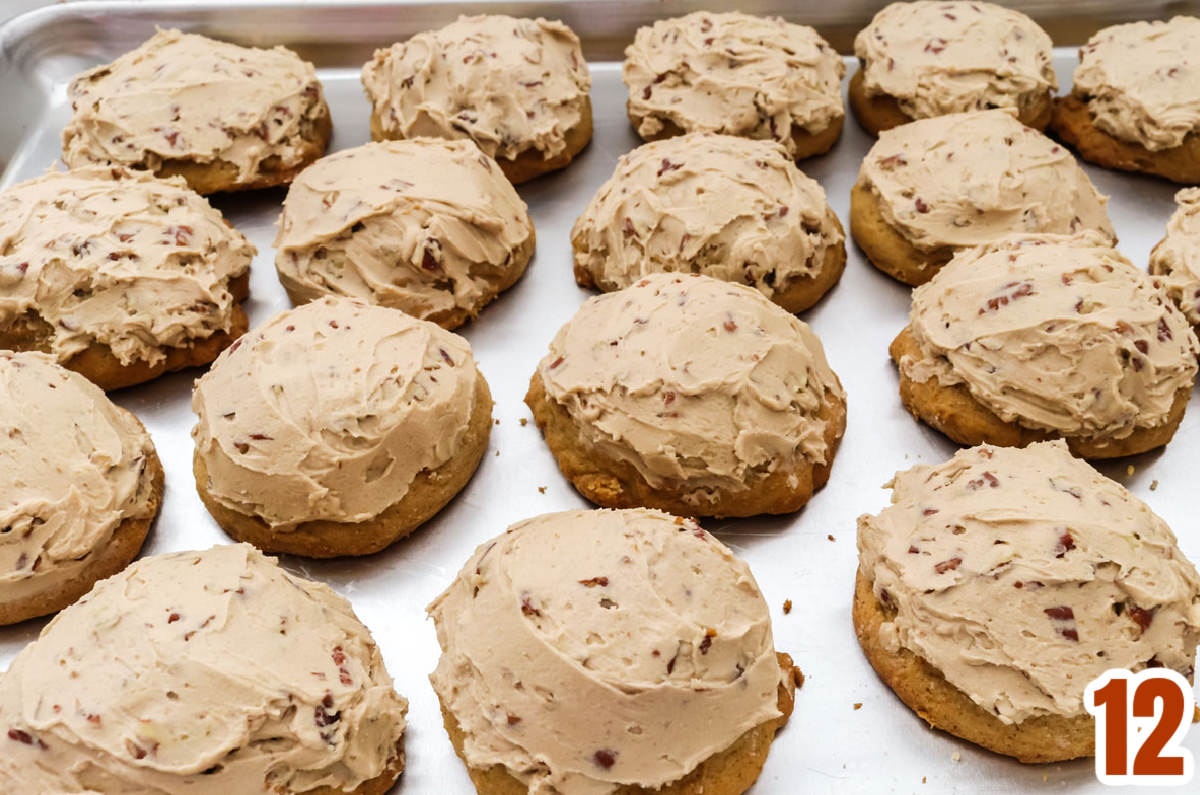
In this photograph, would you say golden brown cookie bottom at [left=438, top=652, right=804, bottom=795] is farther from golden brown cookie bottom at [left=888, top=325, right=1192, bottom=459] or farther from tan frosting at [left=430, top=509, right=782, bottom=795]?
golden brown cookie bottom at [left=888, top=325, right=1192, bottom=459]

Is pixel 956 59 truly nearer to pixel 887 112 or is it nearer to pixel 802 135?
pixel 887 112

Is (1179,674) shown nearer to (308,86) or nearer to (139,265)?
(139,265)

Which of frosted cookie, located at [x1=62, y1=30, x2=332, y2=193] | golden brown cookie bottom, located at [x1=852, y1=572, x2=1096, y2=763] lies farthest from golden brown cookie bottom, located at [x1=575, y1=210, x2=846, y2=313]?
frosted cookie, located at [x1=62, y1=30, x2=332, y2=193]

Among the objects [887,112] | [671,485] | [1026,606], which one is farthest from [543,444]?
[887,112]

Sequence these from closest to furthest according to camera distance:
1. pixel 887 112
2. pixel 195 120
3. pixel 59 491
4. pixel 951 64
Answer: pixel 59 491 → pixel 195 120 → pixel 951 64 → pixel 887 112

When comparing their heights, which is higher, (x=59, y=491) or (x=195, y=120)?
(x=195, y=120)

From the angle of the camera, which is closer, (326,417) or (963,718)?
(963,718)

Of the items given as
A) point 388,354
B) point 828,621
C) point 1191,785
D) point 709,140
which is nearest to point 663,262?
point 709,140
